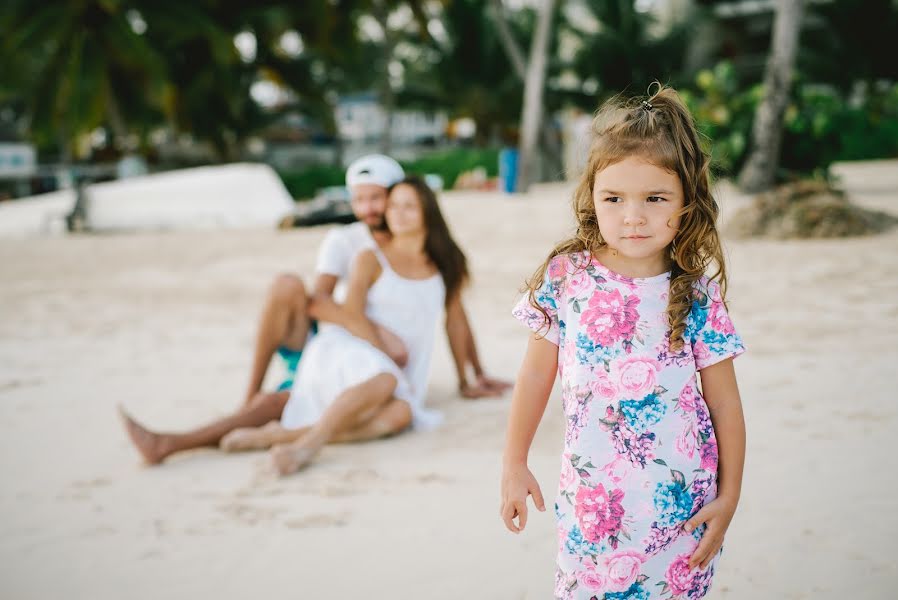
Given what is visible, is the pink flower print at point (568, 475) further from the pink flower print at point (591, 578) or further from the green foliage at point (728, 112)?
the green foliage at point (728, 112)

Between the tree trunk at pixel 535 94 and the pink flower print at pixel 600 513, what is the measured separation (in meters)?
13.7

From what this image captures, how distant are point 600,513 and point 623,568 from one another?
11 centimetres

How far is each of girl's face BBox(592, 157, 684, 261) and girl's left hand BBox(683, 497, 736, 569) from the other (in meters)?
0.49

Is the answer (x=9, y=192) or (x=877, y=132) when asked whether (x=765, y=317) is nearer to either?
(x=877, y=132)

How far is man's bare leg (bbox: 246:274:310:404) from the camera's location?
3.49 m

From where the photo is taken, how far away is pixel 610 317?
4.75 ft

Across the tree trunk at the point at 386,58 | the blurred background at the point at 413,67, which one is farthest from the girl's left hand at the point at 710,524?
the tree trunk at the point at 386,58

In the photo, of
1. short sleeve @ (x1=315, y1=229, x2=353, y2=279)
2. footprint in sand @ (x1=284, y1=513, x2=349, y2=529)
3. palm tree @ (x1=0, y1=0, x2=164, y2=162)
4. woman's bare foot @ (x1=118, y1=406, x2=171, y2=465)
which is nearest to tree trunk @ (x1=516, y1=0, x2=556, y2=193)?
palm tree @ (x1=0, y1=0, x2=164, y2=162)

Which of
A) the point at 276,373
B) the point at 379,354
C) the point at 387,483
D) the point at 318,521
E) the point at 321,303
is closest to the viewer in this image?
the point at 318,521

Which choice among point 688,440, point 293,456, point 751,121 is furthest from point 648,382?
point 751,121

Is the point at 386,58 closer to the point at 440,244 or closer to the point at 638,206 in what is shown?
the point at 440,244

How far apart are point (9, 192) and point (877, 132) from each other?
91.9 ft

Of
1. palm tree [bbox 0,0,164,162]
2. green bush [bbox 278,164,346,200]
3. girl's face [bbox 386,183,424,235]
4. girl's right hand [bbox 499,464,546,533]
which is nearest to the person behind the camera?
girl's right hand [bbox 499,464,546,533]

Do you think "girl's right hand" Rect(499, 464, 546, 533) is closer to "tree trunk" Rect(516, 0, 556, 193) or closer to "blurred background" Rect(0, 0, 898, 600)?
"blurred background" Rect(0, 0, 898, 600)
